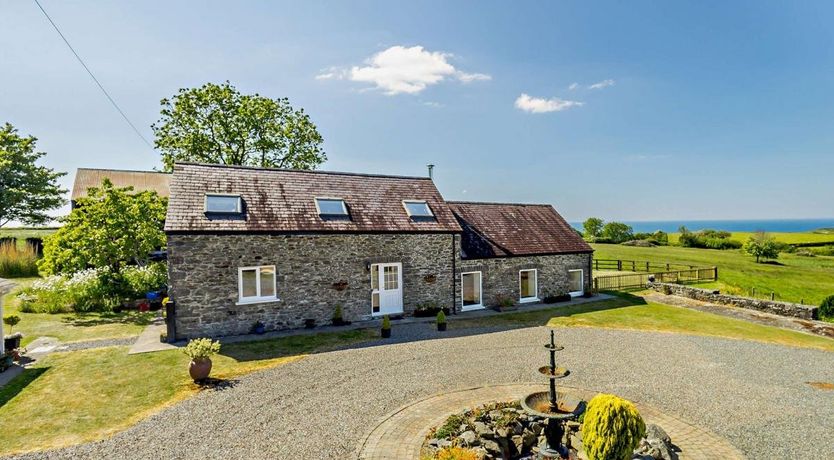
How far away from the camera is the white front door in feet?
58.0

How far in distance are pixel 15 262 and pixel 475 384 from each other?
34600mm

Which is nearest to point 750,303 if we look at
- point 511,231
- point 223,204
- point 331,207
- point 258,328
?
point 511,231

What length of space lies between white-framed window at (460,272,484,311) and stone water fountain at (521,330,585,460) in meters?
11.5

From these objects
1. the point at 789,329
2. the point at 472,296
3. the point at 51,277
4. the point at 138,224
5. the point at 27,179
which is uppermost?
the point at 27,179

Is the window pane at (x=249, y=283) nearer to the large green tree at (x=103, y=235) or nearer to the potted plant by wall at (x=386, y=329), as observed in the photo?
the potted plant by wall at (x=386, y=329)

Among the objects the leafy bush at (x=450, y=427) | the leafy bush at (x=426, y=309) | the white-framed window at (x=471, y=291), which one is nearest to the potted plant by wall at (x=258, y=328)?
the leafy bush at (x=426, y=309)

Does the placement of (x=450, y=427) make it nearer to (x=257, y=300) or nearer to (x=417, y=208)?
(x=257, y=300)

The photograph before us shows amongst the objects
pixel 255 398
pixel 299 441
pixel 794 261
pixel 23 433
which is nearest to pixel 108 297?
pixel 23 433

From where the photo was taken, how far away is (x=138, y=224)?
20.6 m

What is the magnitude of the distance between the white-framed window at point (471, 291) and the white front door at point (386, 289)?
11.8ft

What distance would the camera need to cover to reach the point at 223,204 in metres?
15.5

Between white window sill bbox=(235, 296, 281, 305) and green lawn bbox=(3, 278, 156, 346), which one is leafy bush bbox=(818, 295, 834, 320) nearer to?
white window sill bbox=(235, 296, 281, 305)

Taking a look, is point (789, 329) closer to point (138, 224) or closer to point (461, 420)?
point (461, 420)

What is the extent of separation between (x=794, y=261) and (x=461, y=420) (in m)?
52.2
